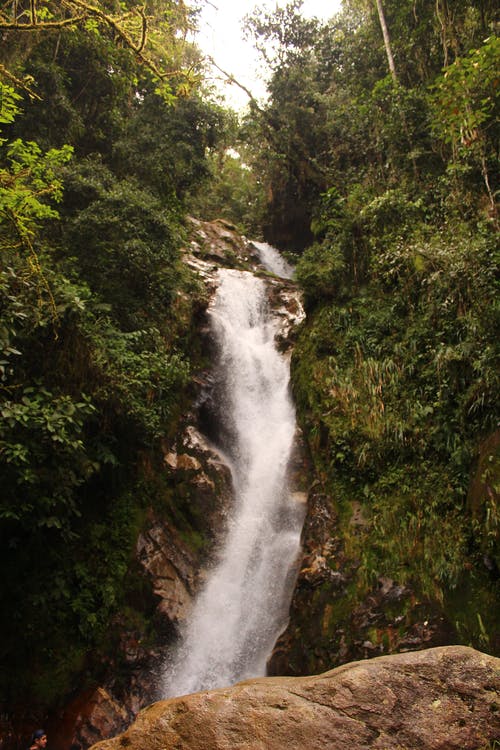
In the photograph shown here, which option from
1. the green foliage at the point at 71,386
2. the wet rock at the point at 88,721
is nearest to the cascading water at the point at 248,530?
the wet rock at the point at 88,721

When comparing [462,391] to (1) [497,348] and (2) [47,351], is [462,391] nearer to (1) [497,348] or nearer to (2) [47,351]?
(1) [497,348]

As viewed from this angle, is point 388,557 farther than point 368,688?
Yes

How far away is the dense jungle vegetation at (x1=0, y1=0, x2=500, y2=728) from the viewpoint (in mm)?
5789

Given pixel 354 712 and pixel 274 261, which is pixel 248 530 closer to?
pixel 354 712

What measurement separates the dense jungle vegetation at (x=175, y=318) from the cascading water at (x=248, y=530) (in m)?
0.94

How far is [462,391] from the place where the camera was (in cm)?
716

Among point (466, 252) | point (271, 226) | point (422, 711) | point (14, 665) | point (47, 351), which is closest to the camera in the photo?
point (422, 711)

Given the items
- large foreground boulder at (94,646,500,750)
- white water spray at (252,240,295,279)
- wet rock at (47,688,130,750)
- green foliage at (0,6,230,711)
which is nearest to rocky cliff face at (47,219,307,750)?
wet rock at (47,688,130,750)

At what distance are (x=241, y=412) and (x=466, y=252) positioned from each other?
6021 millimetres

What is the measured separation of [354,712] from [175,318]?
365 inches

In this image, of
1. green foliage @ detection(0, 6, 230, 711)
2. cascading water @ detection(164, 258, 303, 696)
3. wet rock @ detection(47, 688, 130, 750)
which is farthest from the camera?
cascading water @ detection(164, 258, 303, 696)

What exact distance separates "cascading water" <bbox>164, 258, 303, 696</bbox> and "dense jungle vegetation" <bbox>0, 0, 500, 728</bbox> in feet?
3.10

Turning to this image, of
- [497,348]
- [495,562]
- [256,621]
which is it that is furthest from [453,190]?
[256,621]

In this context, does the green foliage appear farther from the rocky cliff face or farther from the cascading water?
the cascading water
